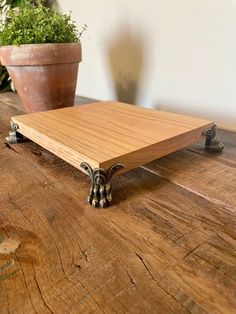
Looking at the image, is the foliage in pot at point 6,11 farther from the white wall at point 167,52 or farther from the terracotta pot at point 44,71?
the terracotta pot at point 44,71

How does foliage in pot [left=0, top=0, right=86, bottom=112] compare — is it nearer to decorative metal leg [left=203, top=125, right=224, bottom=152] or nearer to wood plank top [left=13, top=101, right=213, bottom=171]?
wood plank top [left=13, top=101, right=213, bottom=171]

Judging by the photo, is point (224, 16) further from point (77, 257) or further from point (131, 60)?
point (77, 257)

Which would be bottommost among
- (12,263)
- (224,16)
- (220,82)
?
(12,263)

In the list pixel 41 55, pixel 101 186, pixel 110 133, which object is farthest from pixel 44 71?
pixel 101 186

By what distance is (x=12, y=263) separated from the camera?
0.31 metres

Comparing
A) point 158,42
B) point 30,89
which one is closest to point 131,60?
point 158,42

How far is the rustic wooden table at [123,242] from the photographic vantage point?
26 centimetres

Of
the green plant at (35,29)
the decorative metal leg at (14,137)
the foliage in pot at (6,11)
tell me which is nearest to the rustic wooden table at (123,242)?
the decorative metal leg at (14,137)

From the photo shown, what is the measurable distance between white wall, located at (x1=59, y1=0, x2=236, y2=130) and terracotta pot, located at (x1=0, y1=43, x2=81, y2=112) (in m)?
0.22

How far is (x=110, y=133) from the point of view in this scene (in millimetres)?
512

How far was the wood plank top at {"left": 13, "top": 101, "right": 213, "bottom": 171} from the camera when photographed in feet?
1.42

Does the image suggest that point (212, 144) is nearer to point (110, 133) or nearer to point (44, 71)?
point (110, 133)

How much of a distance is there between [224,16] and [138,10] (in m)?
0.30

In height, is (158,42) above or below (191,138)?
above
